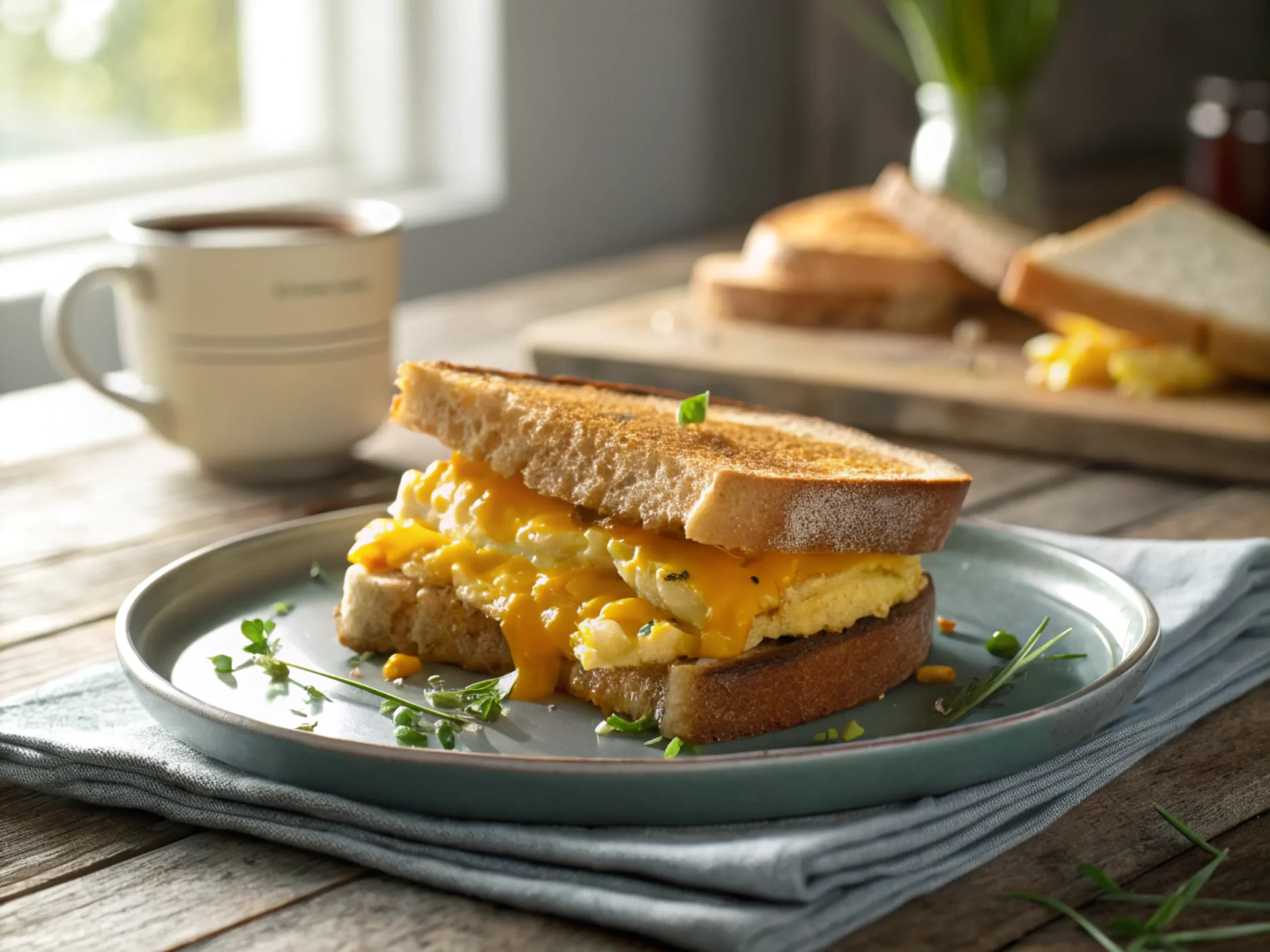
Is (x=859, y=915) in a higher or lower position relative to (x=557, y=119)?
lower

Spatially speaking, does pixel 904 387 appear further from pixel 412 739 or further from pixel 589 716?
pixel 412 739

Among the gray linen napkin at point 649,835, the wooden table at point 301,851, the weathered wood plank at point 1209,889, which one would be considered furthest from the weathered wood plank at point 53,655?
the weathered wood plank at point 1209,889

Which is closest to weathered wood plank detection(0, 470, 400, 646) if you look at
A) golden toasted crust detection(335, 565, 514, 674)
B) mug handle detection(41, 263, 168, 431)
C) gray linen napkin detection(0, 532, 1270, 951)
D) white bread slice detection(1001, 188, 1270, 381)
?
mug handle detection(41, 263, 168, 431)

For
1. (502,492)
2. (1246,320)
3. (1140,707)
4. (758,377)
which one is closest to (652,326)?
(758,377)

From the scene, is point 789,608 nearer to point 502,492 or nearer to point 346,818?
point 502,492

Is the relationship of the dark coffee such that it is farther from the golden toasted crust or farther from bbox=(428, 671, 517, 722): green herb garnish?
bbox=(428, 671, 517, 722): green herb garnish
